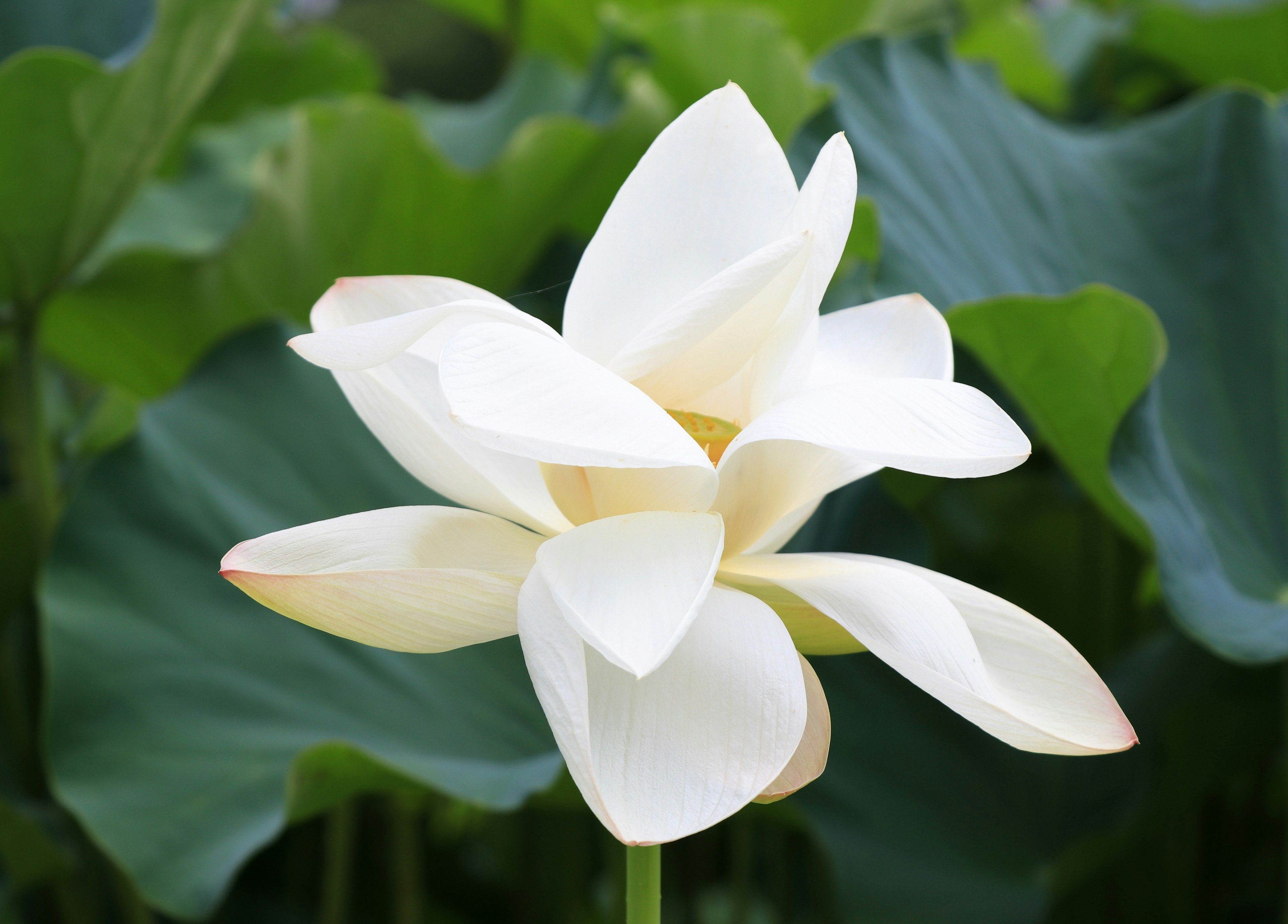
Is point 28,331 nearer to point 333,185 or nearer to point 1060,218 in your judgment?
point 333,185

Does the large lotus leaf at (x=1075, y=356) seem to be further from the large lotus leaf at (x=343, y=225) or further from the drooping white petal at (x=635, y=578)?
the large lotus leaf at (x=343, y=225)

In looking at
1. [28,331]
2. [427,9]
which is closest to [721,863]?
[28,331]

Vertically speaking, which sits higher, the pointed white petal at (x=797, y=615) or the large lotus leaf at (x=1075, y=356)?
the pointed white petal at (x=797, y=615)

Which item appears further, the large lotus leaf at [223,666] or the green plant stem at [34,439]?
the green plant stem at [34,439]

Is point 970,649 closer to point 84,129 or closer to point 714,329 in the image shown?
Answer: point 714,329

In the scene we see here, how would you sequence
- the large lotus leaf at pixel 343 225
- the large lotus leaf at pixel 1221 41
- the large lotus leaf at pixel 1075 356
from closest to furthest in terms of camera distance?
the large lotus leaf at pixel 1075 356 → the large lotus leaf at pixel 343 225 → the large lotus leaf at pixel 1221 41

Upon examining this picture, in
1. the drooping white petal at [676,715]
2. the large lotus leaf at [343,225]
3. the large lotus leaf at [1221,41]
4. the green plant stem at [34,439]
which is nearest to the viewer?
the drooping white petal at [676,715]

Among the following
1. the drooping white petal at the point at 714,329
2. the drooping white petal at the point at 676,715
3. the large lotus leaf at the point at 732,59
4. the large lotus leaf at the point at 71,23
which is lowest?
the large lotus leaf at the point at 71,23

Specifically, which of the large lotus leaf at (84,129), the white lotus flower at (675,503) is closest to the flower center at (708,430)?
the white lotus flower at (675,503)
